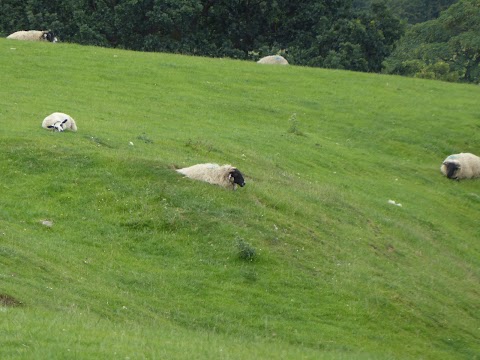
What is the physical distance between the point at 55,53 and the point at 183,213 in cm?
1929

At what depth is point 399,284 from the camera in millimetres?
19500

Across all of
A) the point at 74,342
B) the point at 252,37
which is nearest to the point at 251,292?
the point at 74,342

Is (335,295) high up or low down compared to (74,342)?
down

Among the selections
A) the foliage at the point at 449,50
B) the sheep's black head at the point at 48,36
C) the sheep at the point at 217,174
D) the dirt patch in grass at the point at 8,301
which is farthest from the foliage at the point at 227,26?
the dirt patch in grass at the point at 8,301

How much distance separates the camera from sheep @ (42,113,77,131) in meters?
24.2

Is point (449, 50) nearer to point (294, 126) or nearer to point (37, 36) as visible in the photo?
point (37, 36)

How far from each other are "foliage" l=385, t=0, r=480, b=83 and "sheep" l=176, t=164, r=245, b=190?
122 feet

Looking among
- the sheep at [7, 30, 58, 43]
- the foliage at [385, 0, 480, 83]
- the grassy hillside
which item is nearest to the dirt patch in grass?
the grassy hillside

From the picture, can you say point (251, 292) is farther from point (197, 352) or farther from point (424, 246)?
point (424, 246)

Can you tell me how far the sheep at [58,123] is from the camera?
24.2m

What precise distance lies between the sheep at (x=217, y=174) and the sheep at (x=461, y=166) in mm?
13604

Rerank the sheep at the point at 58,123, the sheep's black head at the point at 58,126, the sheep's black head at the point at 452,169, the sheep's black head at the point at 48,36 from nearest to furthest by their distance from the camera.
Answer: the sheep's black head at the point at 58,126 → the sheep at the point at 58,123 → the sheep's black head at the point at 452,169 → the sheep's black head at the point at 48,36

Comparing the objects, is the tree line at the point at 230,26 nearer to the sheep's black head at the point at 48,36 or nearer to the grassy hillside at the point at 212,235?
the sheep's black head at the point at 48,36

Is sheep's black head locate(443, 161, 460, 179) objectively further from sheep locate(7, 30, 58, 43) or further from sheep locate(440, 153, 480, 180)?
sheep locate(7, 30, 58, 43)
